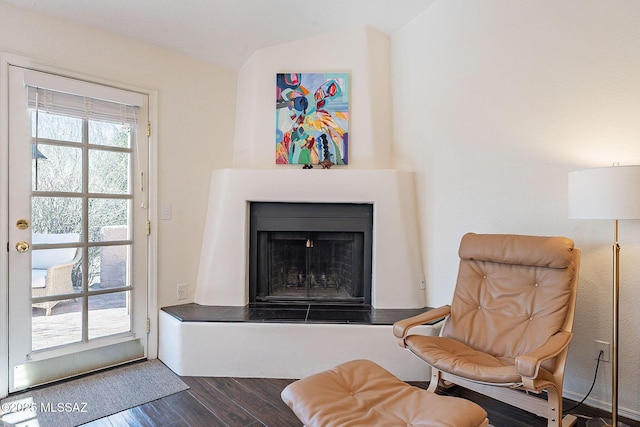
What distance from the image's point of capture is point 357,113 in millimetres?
2895

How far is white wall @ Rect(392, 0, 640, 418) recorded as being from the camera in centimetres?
190

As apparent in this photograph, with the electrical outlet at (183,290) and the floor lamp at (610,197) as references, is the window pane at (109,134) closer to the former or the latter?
the electrical outlet at (183,290)

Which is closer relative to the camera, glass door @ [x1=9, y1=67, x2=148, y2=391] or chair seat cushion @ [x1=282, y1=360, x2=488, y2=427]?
chair seat cushion @ [x1=282, y1=360, x2=488, y2=427]

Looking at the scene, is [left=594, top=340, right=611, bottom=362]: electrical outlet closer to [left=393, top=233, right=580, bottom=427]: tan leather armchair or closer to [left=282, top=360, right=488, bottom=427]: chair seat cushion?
[left=393, top=233, right=580, bottom=427]: tan leather armchair

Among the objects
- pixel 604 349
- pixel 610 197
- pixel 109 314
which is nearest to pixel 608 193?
pixel 610 197

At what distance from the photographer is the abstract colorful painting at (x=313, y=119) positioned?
288 cm

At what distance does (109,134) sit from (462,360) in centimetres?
265

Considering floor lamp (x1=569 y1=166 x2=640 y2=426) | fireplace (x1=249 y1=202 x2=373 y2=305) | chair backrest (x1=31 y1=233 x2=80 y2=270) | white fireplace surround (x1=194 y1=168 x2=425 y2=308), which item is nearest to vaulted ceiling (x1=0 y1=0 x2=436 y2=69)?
white fireplace surround (x1=194 y1=168 x2=425 y2=308)

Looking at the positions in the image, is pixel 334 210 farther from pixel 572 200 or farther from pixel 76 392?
pixel 76 392

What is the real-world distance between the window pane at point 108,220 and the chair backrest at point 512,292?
232 cm

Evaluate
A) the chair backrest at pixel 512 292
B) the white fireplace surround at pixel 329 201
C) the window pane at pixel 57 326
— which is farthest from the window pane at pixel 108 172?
the chair backrest at pixel 512 292

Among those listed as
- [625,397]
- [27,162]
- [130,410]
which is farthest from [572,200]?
[27,162]

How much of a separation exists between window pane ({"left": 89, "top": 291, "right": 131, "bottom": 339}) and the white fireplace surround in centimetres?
53

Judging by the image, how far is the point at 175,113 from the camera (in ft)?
9.30
